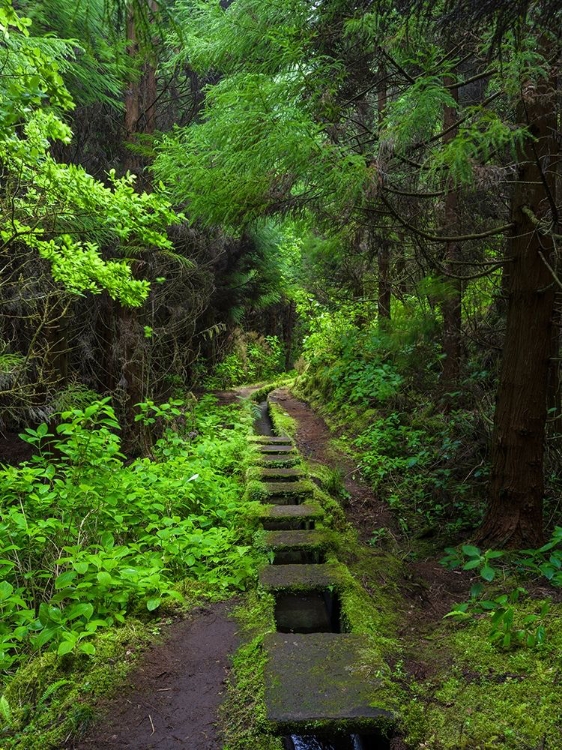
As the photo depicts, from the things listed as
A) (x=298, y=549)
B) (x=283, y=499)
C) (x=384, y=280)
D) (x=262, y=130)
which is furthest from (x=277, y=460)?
(x=262, y=130)

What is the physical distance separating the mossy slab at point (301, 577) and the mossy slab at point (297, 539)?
29 cm

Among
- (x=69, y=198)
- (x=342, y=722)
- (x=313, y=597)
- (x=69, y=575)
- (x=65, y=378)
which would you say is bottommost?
(x=313, y=597)

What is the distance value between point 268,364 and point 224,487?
20.6m

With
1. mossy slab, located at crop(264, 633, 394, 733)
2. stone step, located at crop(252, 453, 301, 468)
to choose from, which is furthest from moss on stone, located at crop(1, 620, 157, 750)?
stone step, located at crop(252, 453, 301, 468)

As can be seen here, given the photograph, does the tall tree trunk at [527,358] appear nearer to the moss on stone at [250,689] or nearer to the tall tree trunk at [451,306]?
the tall tree trunk at [451,306]

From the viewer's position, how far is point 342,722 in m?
2.61

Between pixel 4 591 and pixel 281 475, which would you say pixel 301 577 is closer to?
pixel 4 591

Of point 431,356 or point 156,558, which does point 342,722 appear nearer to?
point 156,558

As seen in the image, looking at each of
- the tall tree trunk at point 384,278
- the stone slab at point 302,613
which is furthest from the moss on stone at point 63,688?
the tall tree trunk at point 384,278

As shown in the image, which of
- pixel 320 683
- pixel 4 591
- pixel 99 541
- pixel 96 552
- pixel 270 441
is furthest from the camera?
pixel 270 441

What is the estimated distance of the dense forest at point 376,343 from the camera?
315cm

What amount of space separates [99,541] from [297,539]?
202 centimetres

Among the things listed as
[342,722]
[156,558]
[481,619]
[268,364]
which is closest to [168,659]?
[156,558]

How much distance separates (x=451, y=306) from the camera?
721cm
